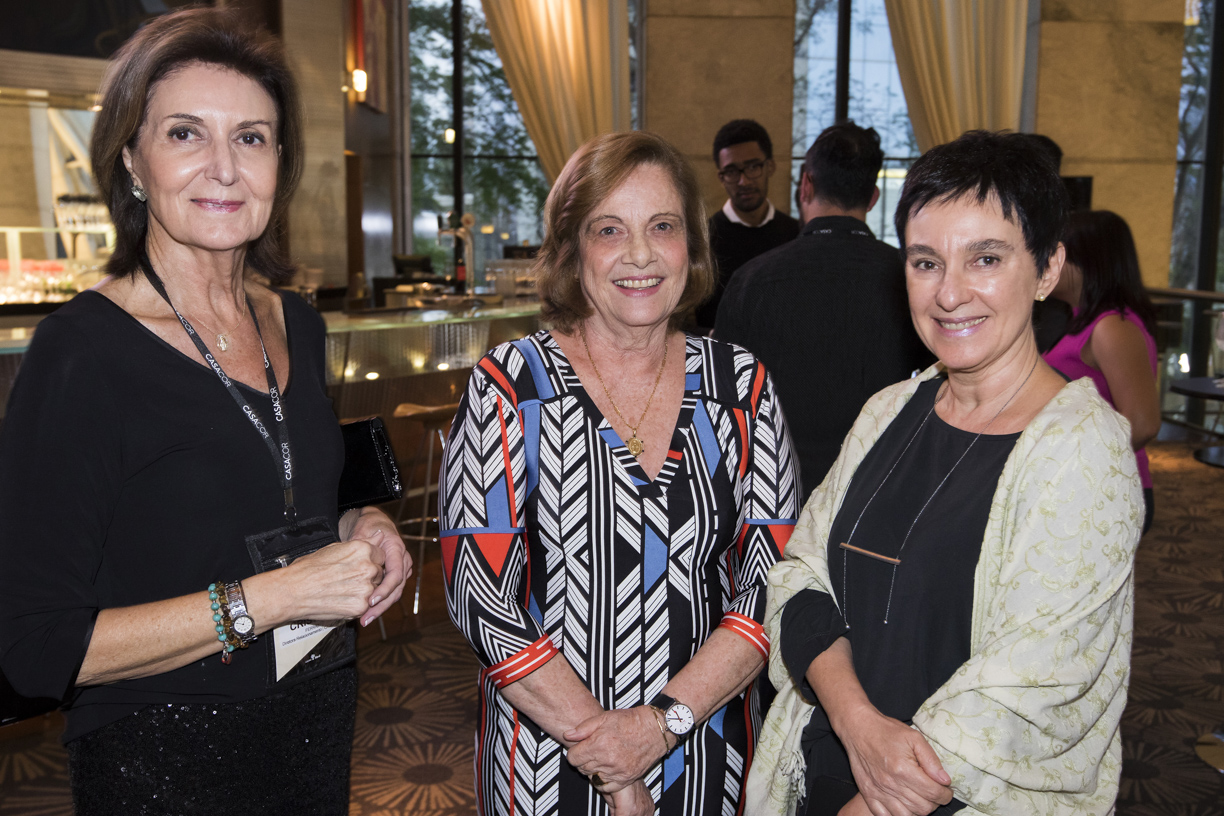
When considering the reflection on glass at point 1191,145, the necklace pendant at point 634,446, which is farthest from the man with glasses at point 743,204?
the reflection on glass at point 1191,145

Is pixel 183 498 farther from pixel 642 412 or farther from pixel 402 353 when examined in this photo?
pixel 402 353

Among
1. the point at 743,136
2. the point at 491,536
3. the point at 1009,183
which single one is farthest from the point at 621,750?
the point at 743,136

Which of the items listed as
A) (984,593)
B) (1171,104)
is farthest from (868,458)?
(1171,104)

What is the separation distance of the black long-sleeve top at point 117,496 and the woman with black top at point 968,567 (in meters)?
0.88

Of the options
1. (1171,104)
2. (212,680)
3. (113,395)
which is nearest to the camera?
(113,395)

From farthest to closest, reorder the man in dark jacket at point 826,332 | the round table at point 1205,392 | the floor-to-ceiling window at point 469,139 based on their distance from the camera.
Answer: the floor-to-ceiling window at point 469,139 → the round table at point 1205,392 → the man in dark jacket at point 826,332

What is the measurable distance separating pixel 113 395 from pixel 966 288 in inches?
48.6

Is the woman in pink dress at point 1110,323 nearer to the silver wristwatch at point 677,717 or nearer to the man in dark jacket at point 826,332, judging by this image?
the man in dark jacket at point 826,332

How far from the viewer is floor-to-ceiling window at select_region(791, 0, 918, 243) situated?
11516 mm

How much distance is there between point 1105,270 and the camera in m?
3.05

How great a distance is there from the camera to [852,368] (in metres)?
2.78

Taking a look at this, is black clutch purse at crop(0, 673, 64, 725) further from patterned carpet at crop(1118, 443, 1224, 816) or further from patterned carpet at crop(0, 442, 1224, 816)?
patterned carpet at crop(1118, 443, 1224, 816)

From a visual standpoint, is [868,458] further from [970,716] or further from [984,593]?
[970,716]

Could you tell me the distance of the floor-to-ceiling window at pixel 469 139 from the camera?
11.7m
